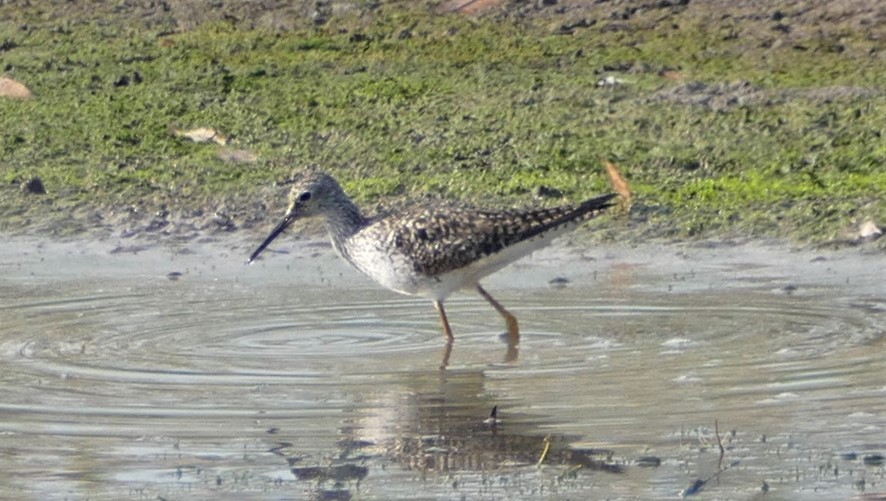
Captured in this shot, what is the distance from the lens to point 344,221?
9273 mm

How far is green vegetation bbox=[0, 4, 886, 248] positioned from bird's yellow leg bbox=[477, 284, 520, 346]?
1.42 metres

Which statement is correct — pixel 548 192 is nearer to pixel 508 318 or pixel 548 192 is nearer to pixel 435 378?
pixel 508 318

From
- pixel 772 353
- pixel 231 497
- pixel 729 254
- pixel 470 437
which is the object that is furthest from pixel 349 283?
pixel 231 497

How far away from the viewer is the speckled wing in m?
8.79

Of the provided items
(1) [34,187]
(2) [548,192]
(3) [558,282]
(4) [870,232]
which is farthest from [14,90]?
(4) [870,232]

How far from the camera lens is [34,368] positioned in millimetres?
8023

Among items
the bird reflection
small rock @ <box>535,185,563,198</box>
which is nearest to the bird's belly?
the bird reflection

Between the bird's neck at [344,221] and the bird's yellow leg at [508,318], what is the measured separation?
0.65 meters

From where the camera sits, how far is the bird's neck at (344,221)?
925cm

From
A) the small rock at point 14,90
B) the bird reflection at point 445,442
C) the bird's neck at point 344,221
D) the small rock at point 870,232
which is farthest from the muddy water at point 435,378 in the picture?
the small rock at point 14,90

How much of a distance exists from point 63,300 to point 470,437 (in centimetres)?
345

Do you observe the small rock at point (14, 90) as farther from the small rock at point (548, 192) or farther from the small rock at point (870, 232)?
the small rock at point (870, 232)

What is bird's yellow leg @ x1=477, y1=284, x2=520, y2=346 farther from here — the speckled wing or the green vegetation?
the green vegetation

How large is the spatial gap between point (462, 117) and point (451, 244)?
3.08 meters
